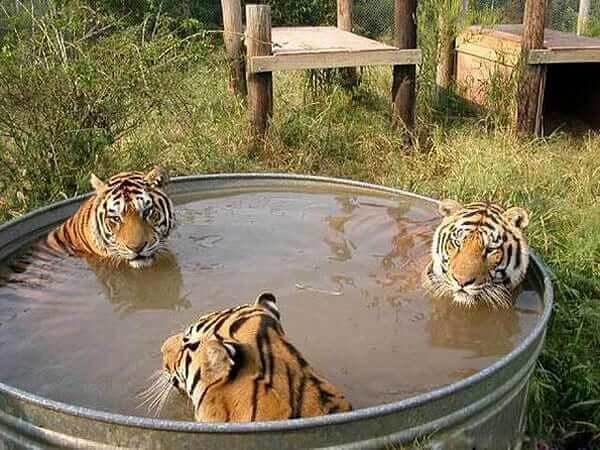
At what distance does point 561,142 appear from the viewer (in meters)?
5.75

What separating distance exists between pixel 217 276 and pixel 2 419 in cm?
119

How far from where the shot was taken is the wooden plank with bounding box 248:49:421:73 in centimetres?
526

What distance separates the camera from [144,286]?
10.0 feet

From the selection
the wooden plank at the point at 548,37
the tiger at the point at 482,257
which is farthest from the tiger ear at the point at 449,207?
the wooden plank at the point at 548,37

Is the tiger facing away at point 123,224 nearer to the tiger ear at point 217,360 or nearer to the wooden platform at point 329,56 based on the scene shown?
the tiger ear at point 217,360

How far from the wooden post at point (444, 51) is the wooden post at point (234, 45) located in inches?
65.1

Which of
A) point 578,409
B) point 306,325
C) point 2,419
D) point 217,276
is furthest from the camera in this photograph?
point 217,276

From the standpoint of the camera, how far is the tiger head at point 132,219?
304 cm

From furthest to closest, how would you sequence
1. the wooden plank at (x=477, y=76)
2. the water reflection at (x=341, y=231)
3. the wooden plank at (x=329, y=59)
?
the wooden plank at (x=477, y=76)
the wooden plank at (x=329, y=59)
the water reflection at (x=341, y=231)

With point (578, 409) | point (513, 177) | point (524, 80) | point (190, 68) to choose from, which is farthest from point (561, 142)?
point (578, 409)

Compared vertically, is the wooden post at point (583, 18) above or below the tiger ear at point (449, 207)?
below

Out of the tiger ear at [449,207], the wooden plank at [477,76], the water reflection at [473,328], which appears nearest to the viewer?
the water reflection at [473,328]

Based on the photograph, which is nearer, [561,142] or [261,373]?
[261,373]

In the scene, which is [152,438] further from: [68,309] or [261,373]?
[68,309]
